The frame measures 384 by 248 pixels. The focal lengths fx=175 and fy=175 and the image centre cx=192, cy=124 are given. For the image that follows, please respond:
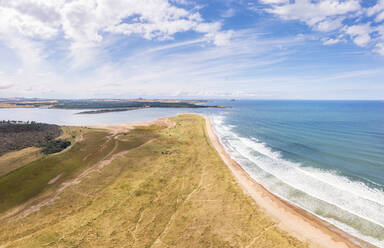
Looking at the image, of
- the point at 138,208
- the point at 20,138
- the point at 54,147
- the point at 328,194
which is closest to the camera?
the point at 138,208

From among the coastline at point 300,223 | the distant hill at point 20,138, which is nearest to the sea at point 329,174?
the coastline at point 300,223

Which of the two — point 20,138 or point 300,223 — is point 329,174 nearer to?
point 300,223

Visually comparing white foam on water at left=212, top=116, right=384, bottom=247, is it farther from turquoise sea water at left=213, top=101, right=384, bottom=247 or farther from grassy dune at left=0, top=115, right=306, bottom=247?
grassy dune at left=0, top=115, right=306, bottom=247

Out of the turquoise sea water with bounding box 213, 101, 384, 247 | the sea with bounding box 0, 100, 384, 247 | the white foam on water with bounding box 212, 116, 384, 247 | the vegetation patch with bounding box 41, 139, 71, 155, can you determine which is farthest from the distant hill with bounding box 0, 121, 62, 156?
the white foam on water with bounding box 212, 116, 384, 247

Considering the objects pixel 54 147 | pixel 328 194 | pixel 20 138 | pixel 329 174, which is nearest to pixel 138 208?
pixel 328 194

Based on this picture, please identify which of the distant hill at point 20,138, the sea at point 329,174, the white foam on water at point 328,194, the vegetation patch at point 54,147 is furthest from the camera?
the distant hill at point 20,138

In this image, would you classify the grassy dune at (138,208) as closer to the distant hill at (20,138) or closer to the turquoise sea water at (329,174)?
the turquoise sea water at (329,174)
